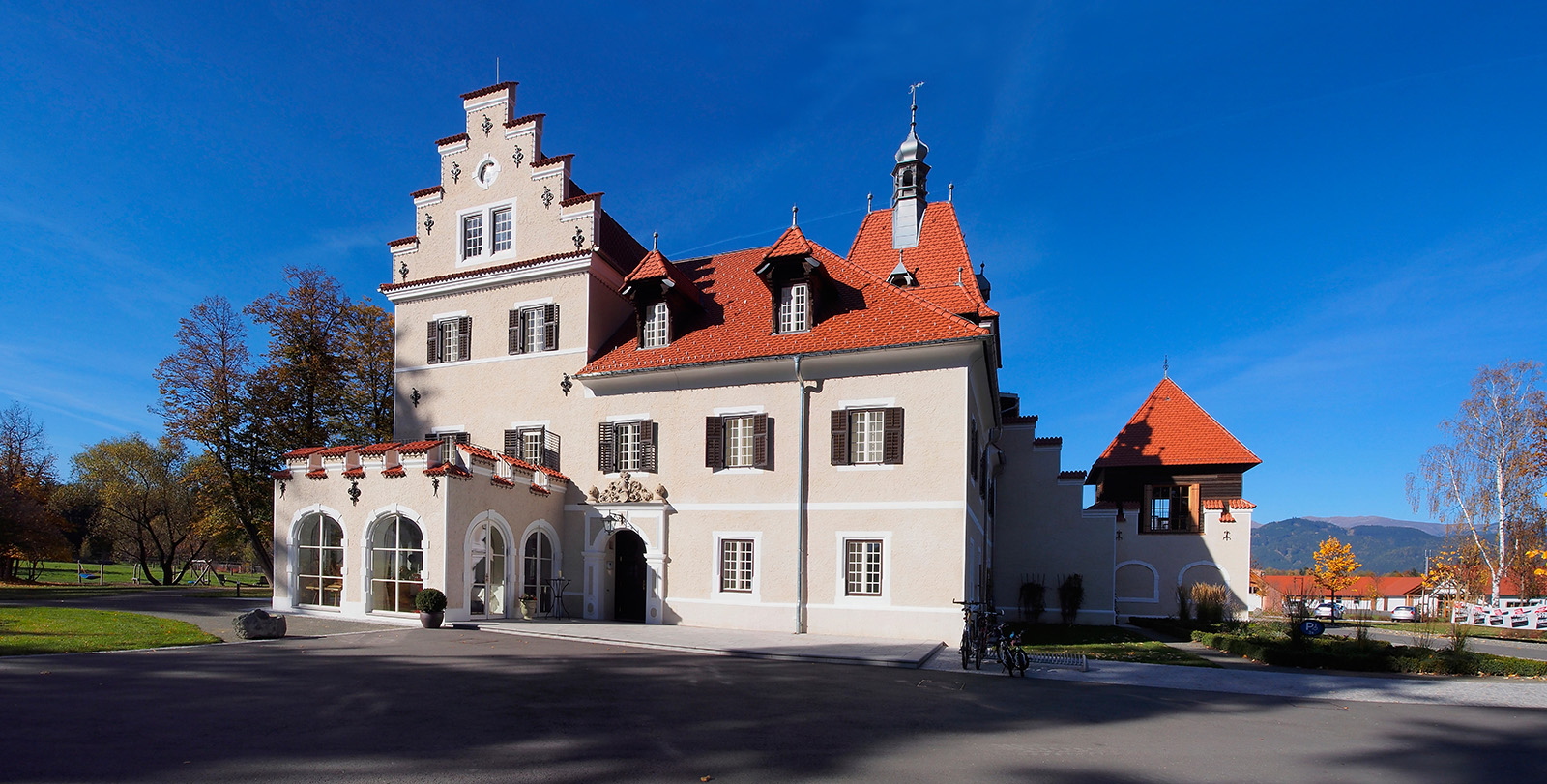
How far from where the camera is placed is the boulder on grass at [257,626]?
51.0 ft

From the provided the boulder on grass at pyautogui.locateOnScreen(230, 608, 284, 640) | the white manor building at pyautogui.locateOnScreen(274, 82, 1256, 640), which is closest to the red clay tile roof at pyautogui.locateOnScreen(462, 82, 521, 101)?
the white manor building at pyautogui.locateOnScreen(274, 82, 1256, 640)

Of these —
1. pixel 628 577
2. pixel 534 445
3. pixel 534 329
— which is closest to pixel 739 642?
pixel 628 577

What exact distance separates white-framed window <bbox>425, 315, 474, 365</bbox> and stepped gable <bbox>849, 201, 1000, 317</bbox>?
12.8 meters

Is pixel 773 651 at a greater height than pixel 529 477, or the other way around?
pixel 529 477

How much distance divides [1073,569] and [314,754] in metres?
25.1

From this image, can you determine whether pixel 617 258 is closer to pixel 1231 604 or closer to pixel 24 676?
pixel 24 676

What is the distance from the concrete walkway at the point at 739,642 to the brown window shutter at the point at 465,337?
28.5 feet

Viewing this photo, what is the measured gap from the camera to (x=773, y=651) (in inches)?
622

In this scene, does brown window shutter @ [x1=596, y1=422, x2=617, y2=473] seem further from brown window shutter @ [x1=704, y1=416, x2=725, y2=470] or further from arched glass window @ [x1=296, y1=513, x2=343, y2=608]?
arched glass window @ [x1=296, y1=513, x2=343, y2=608]

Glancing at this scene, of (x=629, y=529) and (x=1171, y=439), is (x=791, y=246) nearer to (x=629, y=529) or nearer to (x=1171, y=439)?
(x=629, y=529)

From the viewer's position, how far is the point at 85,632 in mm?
15508

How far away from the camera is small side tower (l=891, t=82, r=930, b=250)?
2734 cm

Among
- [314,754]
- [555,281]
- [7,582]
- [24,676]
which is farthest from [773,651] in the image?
[7,582]

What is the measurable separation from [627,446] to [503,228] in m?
8.15
